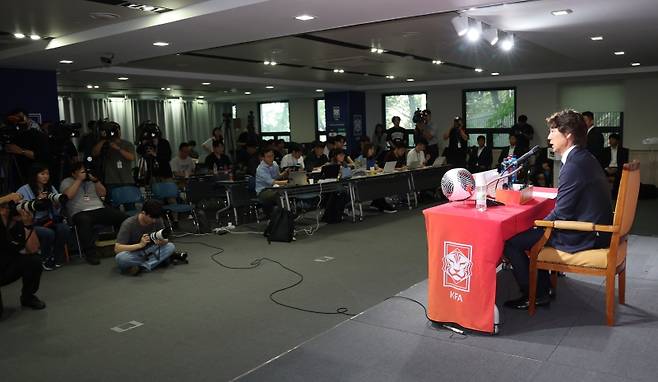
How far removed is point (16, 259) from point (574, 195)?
4327mm

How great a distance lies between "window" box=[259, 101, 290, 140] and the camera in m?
18.1

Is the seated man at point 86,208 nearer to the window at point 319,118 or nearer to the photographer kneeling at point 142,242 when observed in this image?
the photographer kneeling at point 142,242

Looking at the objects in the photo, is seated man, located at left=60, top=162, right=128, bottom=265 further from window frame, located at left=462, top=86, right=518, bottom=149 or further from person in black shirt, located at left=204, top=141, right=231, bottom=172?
window frame, located at left=462, top=86, right=518, bottom=149

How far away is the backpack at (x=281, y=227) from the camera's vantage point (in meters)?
6.91

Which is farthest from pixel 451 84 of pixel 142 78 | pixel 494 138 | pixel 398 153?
pixel 142 78

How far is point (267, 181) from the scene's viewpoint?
7613 mm

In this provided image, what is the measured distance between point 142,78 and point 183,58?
8.05ft

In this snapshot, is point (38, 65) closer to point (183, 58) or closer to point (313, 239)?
point (183, 58)

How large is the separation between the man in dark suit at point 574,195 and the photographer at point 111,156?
6047mm

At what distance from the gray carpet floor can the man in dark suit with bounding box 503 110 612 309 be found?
19.6 inches

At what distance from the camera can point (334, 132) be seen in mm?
15359

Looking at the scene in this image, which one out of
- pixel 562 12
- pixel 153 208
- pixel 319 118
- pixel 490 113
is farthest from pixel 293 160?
pixel 319 118

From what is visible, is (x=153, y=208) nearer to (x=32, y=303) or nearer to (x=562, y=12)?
(x=32, y=303)

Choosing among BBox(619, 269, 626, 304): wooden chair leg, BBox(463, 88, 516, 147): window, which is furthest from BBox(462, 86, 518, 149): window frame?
BBox(619, 269, 626, 304): wooden chair leg
